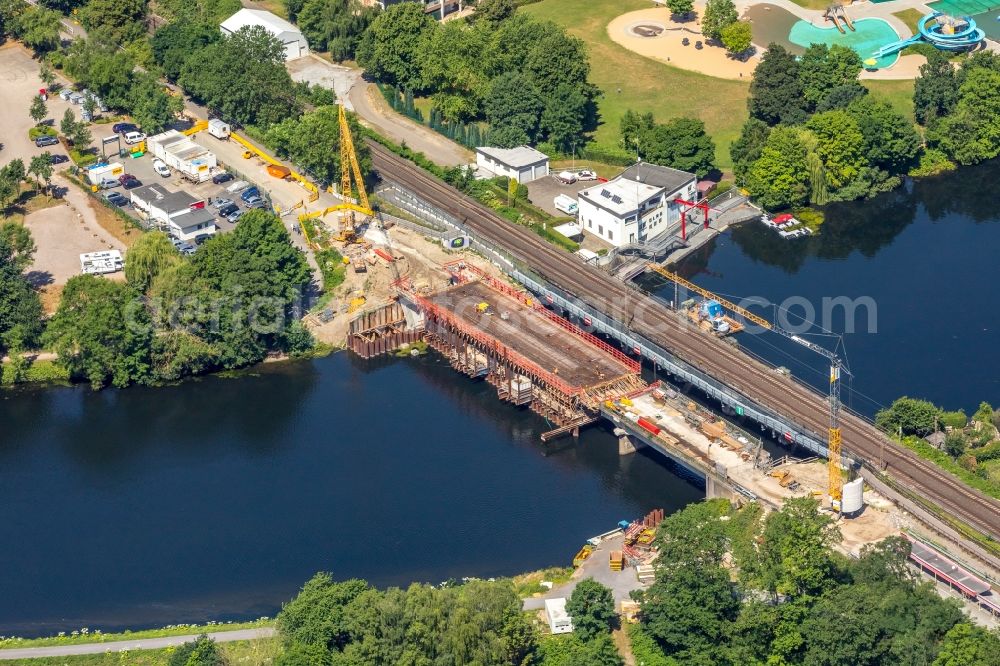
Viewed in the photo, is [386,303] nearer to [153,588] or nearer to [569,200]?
[569,200]

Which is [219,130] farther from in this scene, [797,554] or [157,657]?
[797,554]

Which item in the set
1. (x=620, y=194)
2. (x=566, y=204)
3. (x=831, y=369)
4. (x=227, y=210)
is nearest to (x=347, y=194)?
(x=227, y=210)

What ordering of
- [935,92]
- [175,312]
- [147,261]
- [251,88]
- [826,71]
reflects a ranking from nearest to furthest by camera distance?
[175,312] < [147,261] < [935,92] < [826,71] < [251,88]

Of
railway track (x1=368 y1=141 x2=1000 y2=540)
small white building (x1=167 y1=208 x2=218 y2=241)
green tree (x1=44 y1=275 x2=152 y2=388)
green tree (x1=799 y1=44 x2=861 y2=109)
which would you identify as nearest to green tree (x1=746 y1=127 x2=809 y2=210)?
green tree (x1=799 y1=44 x2=861 y2=109)

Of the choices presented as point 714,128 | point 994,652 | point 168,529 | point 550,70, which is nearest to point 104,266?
point 168,529

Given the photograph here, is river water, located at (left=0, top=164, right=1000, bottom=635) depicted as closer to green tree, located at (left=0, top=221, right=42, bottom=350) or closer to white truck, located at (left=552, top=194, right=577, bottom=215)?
green tree, located at (left=0, top=221, right=42, bottom=350)
